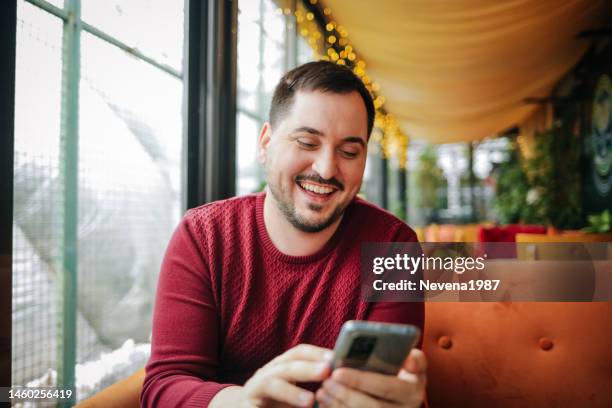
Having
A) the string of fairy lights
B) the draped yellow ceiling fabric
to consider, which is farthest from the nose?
the draped yellow ceiling fabric

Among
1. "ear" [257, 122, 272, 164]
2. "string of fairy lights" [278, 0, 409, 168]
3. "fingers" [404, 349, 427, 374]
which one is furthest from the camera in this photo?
"string of fairy lights" [278, 0, 409, 168]

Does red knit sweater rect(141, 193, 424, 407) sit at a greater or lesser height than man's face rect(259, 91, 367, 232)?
lesser

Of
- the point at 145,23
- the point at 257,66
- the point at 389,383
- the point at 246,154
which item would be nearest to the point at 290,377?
the point at 389,383

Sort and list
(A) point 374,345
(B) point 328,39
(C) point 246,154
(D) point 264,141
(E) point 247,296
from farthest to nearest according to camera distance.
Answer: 1. (B) point 328,39
2. (C) point 246,154
3. (D) point 264,141
4. (E) point 247,296
5. (A) point 374,345

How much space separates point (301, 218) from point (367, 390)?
1.81 ft

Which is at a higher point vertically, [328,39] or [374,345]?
[328,39]

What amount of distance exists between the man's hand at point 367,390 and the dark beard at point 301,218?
0.51 m

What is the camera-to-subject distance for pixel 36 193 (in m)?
1.11

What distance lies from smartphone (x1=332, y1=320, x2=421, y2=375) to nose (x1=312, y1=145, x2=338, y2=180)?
1.74ft

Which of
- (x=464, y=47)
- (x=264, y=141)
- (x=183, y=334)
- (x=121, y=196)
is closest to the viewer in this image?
(x=183, y=334)

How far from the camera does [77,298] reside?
129 centimetres

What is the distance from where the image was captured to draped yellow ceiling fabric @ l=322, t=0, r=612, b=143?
3152mm

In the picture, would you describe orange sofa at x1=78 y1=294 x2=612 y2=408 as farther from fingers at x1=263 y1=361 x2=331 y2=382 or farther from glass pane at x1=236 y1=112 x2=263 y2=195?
glass pane at x1=236 y1=112 x2=263 y2=195

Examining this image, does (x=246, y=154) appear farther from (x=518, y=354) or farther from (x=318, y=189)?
(x=518, y=354)
